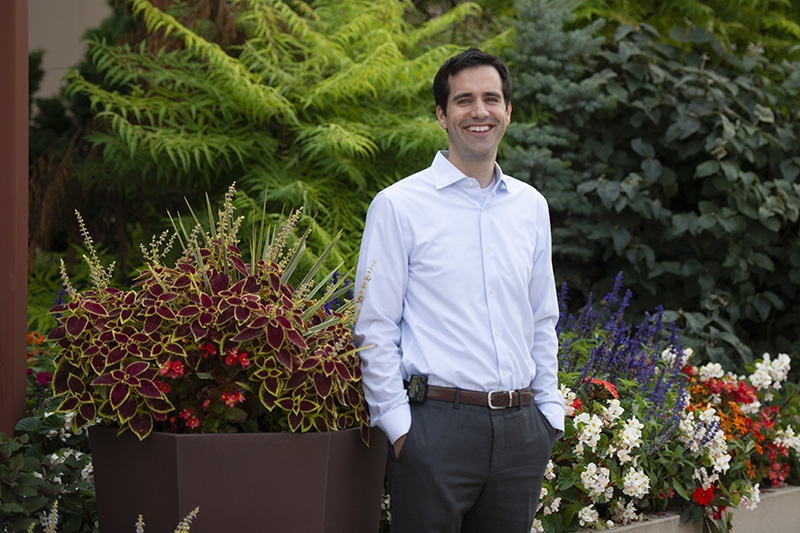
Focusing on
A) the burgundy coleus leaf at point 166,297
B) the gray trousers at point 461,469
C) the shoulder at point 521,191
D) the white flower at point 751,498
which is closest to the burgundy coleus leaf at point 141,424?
the burgundy coleus leaf at point 166,297

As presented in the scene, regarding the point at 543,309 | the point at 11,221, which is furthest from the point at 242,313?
the point at 11,221

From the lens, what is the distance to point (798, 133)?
570cm

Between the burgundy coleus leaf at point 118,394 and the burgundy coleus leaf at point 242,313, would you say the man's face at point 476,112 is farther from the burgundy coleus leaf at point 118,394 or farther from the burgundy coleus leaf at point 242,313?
the burgundy coleus leaf at point 118,394

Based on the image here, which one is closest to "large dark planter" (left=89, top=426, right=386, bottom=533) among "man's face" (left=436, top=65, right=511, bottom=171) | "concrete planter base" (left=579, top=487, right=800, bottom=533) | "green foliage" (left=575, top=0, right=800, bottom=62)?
"man's face" (left=436, top=65, right=511, bottom=171)

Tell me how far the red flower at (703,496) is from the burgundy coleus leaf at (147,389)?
98.2 inches

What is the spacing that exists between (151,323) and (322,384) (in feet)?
1.74

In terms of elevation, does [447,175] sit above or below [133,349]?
above

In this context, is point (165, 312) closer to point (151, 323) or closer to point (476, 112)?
point (151, 323)

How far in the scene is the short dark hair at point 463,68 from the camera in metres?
2.45

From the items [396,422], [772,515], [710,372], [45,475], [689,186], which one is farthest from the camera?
[689,186]

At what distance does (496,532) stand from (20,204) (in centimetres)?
210

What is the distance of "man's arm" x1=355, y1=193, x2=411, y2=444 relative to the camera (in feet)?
7.37

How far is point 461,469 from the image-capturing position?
7.36ft

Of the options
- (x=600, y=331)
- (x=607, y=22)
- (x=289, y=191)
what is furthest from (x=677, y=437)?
(x=607, y=22)
